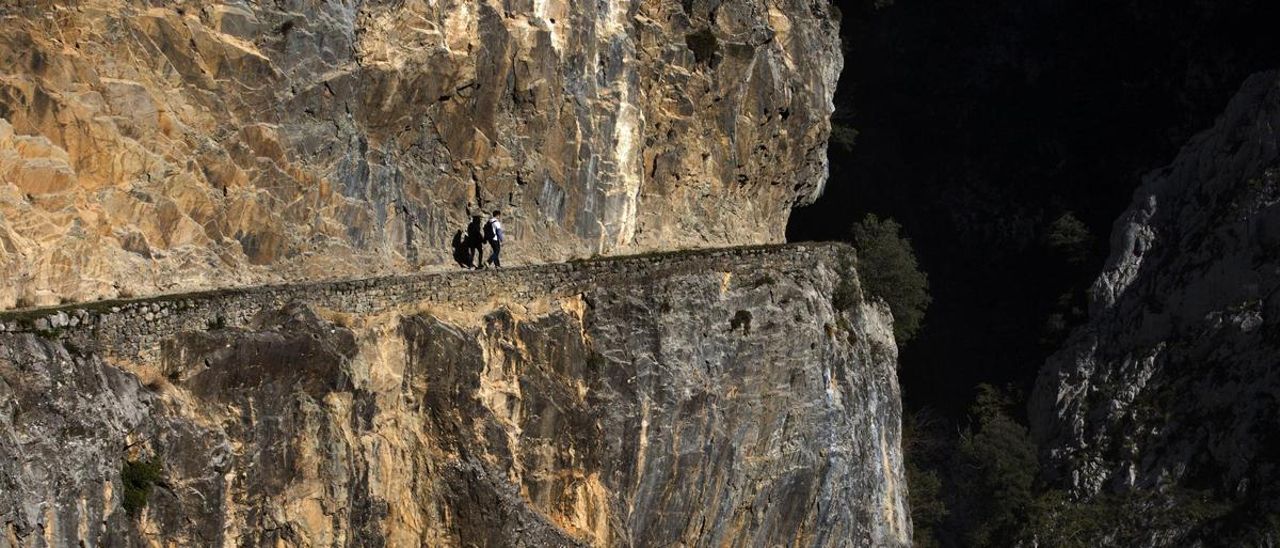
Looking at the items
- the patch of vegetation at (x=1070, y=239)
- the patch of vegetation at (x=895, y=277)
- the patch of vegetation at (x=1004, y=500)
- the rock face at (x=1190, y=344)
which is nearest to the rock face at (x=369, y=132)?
the patch of vegetation at (x=895, y=277)

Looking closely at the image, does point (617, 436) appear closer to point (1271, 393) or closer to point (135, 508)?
point (135, 508)

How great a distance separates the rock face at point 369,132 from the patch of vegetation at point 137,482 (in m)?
3.56

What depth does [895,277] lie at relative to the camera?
57625mm

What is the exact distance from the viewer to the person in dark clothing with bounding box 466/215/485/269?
3988 centimetres

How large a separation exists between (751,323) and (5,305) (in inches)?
689

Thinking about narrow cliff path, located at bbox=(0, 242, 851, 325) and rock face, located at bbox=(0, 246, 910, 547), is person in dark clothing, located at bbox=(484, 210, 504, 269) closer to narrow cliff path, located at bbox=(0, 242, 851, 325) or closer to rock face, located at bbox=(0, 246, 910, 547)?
narrow cliff path, located at bbox=(0, 242, 851, 325)

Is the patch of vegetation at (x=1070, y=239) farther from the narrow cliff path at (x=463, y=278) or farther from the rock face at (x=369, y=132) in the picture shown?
the narrow cliff path at (x=463, y=278)

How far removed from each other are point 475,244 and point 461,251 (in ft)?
1.12

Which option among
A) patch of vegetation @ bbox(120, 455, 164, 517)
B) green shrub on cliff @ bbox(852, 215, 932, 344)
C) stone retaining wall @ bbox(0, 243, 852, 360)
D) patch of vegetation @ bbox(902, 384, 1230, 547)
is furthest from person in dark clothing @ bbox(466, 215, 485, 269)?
patch of vegetation @ bbox(902, 384, 1230, 547)

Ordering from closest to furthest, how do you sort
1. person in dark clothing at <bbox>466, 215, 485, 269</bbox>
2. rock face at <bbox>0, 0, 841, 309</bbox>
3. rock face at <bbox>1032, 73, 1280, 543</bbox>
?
rock face at <bbox>0, 0, 841, 309</bbox>
person in dark clothing at <bbox>466, 215, 485, 269</bbox>
rock face at <bbox>1032, 73, 1280, 543</bbox>

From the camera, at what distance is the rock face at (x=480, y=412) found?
30.1 meters

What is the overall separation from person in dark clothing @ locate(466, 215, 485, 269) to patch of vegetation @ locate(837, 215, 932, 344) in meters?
19.3

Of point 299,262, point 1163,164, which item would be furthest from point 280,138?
point 1163,164

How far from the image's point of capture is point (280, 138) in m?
36.4
